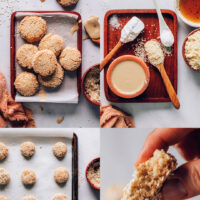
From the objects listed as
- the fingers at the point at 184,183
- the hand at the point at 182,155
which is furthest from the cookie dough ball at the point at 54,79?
the fingers at the point at 184,183

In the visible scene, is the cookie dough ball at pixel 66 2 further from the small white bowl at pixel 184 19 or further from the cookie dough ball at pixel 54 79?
the small white bowl at pixel 184 19

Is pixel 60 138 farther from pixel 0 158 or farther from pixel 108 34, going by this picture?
pixel 108 34

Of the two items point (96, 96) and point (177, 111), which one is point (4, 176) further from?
point (177, 111)

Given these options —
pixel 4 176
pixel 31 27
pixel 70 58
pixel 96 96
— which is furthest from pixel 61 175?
pixel 31 27

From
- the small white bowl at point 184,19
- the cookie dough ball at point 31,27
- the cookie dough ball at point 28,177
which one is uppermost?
the small white bowl at point 184,19

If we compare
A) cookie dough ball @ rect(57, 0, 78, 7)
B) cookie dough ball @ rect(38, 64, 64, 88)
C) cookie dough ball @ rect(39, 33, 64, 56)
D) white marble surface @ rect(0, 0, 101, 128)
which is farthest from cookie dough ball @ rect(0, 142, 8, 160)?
cookie dough ball @ rect(57, 0, 78, 7)

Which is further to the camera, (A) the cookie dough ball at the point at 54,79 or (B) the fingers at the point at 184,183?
(A) the cookie dough ball at the point at 54,79

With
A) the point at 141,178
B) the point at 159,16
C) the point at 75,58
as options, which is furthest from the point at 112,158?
the point at 159,16
